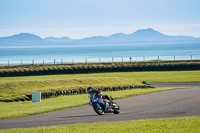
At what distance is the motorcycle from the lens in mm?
19141

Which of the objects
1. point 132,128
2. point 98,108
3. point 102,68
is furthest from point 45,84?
point 102,68

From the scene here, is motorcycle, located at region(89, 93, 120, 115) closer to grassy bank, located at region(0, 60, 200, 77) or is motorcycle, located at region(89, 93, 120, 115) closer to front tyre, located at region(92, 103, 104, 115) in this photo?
front tyre, located at region(92, 103, 104, 115)

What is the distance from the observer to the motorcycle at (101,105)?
62.8 feet

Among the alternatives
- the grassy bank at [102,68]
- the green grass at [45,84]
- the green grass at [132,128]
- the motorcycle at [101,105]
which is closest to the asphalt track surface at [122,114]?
the motorcycle at [101,105]

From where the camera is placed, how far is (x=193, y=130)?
1388 centimetres

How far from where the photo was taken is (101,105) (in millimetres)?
19562

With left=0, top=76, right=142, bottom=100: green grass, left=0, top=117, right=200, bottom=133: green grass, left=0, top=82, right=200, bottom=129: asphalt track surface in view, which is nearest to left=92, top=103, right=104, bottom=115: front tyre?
left=0, top=82, right=200, bottom=129: asphalt track surface

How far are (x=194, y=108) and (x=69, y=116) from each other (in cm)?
738

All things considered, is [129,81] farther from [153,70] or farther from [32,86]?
[153,70]

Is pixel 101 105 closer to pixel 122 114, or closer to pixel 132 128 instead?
pixel 122 114

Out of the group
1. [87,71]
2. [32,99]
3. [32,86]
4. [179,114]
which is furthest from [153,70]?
[179,114]

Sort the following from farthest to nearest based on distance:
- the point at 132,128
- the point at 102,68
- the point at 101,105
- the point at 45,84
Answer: the point at 102,68 < the point at 45,84 < the point at 101,105 < the point at 132,128

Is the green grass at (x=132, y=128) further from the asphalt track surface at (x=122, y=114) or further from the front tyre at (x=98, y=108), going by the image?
the front tyre at (x=98, y=108)

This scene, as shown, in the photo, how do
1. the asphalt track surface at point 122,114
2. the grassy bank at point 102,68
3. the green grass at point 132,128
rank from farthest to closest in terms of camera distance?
1. the grassy bank at point 102,68
2. the asphalt track surface at point 122,114
3. the green grass at point 132,128
